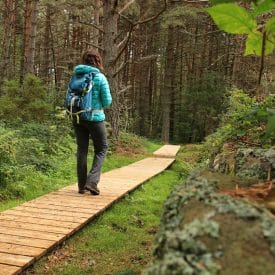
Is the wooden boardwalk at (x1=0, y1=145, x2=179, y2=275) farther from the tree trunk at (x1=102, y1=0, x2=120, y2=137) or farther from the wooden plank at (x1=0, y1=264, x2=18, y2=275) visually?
the tree trunk at (x1=102, y1=0, x2=120, y2=137)

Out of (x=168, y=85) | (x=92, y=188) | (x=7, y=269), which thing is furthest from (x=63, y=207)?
(x=168, y=85)

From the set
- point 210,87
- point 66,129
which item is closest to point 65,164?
point 66,129

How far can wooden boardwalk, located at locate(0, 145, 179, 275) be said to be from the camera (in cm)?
399

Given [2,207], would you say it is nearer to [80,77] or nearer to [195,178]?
[80,77]

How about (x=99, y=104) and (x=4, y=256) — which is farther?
(x=99, y=104)

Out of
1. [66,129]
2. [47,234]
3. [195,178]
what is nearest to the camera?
[195,178]

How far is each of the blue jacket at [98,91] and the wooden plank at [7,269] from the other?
3122mm

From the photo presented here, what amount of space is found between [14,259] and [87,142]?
3.07 metres

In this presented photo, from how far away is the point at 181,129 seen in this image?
106ft

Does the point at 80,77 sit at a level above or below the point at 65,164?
above

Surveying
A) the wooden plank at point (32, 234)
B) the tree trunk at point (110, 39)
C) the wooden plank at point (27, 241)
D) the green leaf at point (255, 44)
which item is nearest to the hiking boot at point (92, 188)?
the wooden plank at point (32, 234)

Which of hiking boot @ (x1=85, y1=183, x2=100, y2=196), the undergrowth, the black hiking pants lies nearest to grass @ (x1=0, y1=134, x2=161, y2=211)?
the undergrowth

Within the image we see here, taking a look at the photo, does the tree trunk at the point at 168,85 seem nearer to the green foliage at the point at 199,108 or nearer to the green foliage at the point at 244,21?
the green foliage at the point at 199,108

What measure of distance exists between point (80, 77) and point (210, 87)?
79.2 feet
